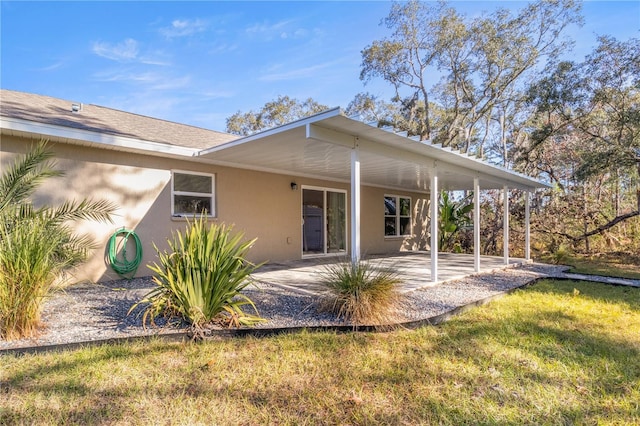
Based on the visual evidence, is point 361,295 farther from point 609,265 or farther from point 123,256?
point 609,265

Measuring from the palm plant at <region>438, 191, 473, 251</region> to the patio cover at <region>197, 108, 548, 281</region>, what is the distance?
11.2ft

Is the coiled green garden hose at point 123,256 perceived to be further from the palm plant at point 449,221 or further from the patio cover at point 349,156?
the palm plant at point 449,221

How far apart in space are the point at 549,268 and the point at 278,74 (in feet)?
46.8

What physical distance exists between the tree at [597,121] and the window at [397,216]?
17.9ft

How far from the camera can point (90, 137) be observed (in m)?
5.86

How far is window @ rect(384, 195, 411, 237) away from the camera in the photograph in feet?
44.4

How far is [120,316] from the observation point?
4258 millimetres

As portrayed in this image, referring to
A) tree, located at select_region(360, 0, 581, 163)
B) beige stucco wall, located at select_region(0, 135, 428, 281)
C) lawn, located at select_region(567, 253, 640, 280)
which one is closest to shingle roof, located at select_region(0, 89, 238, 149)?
beige stucco wall, located at select_region(0, 135, 428, 281)

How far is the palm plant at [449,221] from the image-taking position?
44.4 ft

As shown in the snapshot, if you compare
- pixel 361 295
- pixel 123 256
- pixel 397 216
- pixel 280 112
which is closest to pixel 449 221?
pixel 397 216

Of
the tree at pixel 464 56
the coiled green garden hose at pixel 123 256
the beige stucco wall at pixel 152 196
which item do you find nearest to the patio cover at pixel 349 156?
the beige stucco wall at pixel 152 196

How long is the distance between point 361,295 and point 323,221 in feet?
21.5

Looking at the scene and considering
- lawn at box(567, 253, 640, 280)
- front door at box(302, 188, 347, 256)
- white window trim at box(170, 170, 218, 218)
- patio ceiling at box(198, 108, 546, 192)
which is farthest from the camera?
front door at box(302, 188, 347, 256)

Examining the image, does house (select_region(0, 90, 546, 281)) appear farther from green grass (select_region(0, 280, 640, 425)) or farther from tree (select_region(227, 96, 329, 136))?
tree (select_region(227, 96, 329, 136))
